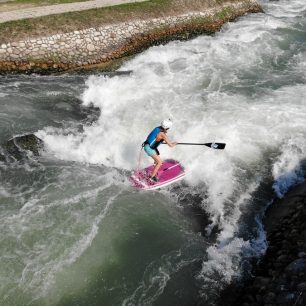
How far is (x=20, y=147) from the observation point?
1391 centimetres

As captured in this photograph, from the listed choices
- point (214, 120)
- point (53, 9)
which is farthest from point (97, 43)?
point (214, 120)

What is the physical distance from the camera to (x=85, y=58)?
64.9 ft

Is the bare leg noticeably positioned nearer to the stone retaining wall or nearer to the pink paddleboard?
the pink paddleboard

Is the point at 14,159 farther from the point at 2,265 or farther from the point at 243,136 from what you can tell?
the point at 243,136

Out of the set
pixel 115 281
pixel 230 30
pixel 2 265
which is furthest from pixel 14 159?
pixel 230 30

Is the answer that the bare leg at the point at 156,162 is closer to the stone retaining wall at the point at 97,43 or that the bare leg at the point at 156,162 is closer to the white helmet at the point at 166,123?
the white helmet at the point at 166,123

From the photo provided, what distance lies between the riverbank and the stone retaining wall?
38.9ft

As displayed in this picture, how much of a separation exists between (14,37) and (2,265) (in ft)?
40.6

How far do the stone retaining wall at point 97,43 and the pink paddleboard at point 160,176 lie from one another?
848 centimetres

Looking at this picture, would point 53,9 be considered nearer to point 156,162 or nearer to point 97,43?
point 97,43

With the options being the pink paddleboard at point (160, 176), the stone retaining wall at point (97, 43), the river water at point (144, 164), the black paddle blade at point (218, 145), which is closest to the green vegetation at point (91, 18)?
the stone retaining wall at point (97, 43)

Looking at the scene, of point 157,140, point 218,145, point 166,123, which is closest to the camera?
point 166,123

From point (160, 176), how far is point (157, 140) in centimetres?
136

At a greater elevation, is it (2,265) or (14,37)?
(14,37)
